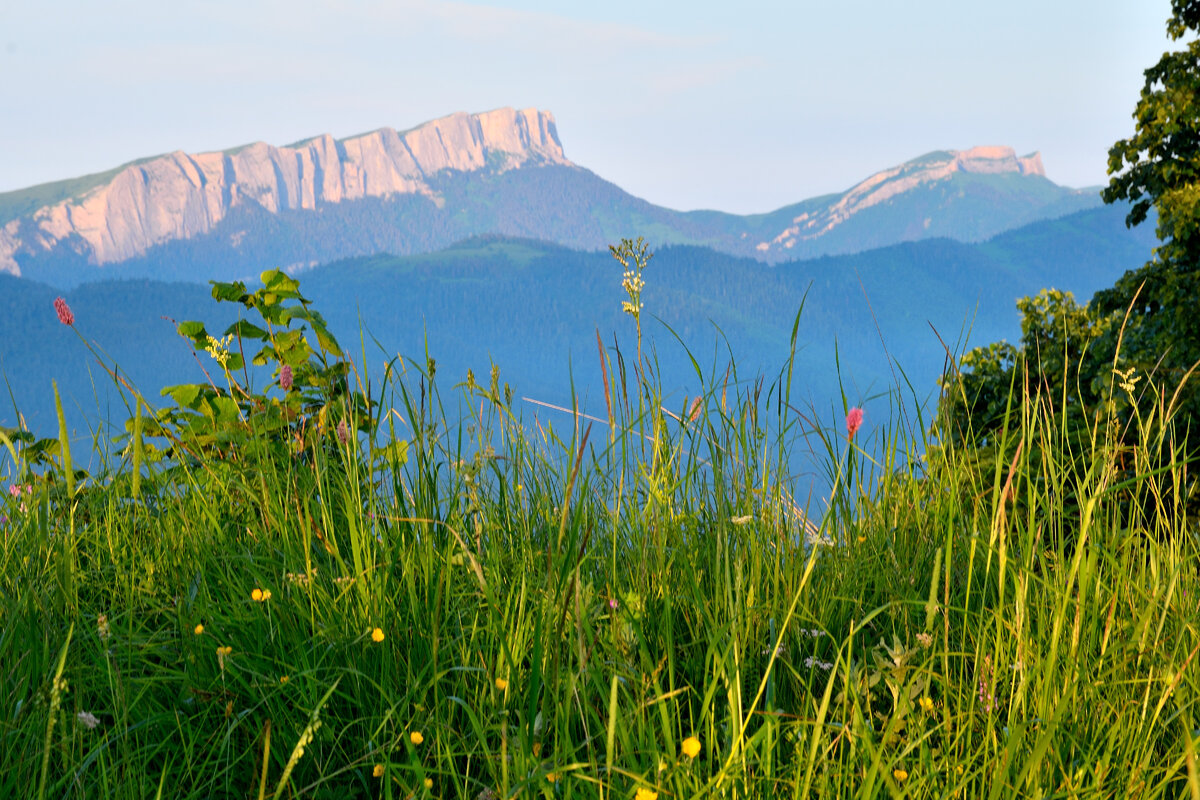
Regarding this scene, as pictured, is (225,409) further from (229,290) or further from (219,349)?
(229,290)

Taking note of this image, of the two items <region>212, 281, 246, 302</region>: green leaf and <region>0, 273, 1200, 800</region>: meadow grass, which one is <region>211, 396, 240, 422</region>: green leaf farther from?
Answer: <region>0, 273, 1200, 800</region>: meadow grass

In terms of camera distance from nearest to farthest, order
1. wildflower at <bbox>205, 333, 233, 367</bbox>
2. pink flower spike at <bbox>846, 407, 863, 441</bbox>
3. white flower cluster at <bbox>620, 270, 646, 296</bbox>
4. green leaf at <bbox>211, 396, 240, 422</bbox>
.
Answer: pink flower spike at <bbox>846, 407, 863, 441</bbox>
white flower cluster at <bbox>620, 270, 646, 296</bbox>
wildflower at <bbox>205, 333, 233, 367</bbox>
green leaf at <bbox>211, 396, 240, 422</bbox>

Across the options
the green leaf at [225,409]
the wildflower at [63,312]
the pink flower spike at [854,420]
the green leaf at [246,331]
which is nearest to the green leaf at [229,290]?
the green leaf at [246,331]

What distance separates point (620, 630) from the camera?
154 centimetres

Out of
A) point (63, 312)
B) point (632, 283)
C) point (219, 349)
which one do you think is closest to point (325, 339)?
point (219, 349)

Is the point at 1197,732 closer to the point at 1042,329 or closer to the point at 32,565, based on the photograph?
the point at 32,565

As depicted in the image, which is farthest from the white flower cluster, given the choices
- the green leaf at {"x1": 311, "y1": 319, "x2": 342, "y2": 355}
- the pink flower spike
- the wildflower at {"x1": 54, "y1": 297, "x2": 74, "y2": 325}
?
the green leaf at {"x1": 311, "y1": 319, "x2": 342, "y2": 355}

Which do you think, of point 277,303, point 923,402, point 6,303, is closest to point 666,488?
point 923,402

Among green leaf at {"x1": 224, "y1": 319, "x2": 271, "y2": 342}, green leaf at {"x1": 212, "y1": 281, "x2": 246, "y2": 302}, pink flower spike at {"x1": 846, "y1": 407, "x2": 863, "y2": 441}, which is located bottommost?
pink flower spike at {"x1": 846, "y1": 407, "x2": 863, "y2": 441}

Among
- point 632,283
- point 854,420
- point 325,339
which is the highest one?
point 632,283

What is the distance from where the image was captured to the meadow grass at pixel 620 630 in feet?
4.10

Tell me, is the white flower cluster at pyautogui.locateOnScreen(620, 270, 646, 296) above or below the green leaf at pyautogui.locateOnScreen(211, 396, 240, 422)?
above

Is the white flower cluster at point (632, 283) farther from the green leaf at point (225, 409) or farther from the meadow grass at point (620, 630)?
the green leaf at point (225, 409)

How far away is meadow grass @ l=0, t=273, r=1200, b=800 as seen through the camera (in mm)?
1249
